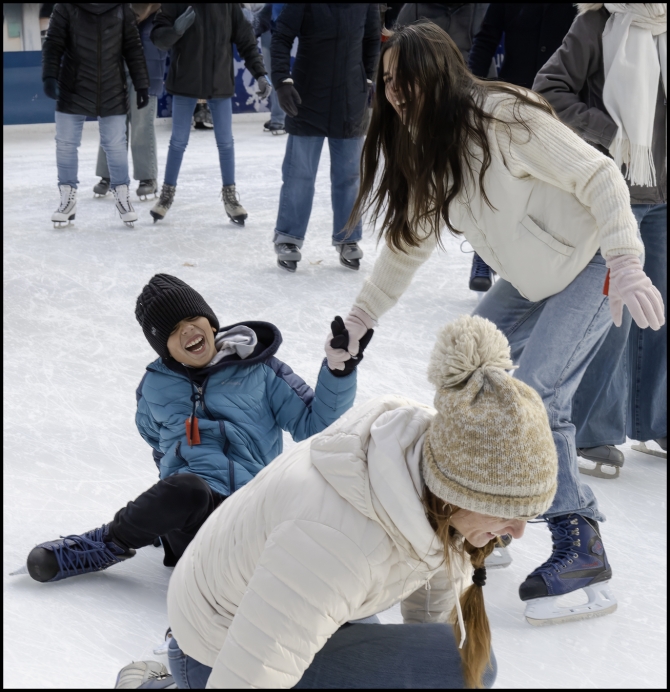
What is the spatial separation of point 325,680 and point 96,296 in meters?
2.91

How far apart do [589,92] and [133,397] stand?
174 cm

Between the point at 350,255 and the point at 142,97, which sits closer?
the point at 350,255

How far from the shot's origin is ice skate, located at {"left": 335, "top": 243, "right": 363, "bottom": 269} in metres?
4.49

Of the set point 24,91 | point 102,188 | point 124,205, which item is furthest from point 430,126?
point 24,91

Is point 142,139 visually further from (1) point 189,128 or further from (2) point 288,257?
(2) point 288,257

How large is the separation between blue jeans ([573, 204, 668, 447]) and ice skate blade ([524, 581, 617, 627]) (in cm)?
67

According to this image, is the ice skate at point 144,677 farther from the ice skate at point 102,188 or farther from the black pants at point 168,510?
the ice skate at point 102,188

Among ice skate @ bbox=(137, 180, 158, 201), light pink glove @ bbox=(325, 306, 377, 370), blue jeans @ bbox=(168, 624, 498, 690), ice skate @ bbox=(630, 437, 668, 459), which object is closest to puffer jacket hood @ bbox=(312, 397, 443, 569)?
blue jeans @ bbox=(168, 624, 498, 690)

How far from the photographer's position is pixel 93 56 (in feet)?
15.4

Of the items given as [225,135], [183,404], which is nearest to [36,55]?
[225,135]

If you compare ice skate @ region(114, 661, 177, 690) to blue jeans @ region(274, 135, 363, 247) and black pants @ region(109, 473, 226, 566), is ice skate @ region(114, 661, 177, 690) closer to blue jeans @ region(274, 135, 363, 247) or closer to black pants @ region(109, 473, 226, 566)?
black pants @ region(109, 473, 226, 566)

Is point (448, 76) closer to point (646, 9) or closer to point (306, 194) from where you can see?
point (646, 9)

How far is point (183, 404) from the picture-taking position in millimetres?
2131

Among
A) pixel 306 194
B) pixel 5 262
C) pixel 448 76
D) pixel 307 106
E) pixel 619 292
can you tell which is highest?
pixel 448 76
